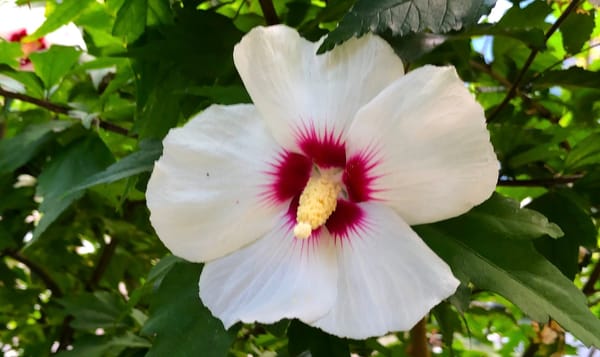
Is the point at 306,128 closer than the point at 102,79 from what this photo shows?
Yes

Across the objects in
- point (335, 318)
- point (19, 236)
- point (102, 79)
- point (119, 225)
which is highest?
point (335, 318)

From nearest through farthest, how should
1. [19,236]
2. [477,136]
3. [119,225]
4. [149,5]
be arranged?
[477,136] < [149,5] < [119,225] < [19,236]

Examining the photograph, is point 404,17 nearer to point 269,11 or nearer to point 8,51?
point 269,11

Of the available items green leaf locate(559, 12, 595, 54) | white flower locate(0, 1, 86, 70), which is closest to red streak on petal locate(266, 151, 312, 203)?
green leaf locate(559, 12, 595, 54)

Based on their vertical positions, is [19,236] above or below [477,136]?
below

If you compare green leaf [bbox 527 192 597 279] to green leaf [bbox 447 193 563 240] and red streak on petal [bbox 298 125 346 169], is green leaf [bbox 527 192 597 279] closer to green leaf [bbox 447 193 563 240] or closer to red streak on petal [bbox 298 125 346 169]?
green leaf [bbox 447 193 563 240]

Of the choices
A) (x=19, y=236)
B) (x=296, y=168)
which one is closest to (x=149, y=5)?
(x=296, y=168)

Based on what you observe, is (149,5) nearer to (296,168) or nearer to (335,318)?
(296,168)
